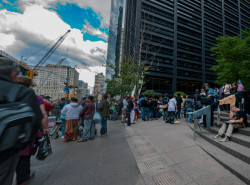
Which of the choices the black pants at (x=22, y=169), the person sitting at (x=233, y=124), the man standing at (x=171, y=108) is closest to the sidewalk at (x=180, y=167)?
the person sitting at (x=233, y=124)

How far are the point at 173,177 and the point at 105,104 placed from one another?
14.3ft

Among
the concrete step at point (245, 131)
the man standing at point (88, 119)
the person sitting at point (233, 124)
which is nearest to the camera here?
the concrete step at point (245, 131)

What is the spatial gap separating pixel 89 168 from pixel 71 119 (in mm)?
2839

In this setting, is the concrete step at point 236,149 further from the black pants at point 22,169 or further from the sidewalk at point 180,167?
the black pants at point 22,169

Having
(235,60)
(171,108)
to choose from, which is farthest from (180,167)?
(235,60)

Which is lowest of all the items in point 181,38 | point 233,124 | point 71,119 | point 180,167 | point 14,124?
point 180,167

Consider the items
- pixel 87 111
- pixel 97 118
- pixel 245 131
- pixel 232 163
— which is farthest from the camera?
pixel 97 118

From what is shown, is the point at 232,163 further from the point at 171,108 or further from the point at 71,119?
the point at 171,108

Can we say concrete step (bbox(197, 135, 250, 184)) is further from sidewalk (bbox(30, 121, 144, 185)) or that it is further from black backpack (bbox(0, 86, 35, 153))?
black backpack (bbox(0, 86, 35, 153))

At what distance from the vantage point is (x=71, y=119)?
5.22 meters

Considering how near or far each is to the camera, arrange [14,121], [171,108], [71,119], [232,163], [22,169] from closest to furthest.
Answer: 1. [14,121]
2. [22,169]
3. [232,163]
4. [71,119]
5. [171,108]

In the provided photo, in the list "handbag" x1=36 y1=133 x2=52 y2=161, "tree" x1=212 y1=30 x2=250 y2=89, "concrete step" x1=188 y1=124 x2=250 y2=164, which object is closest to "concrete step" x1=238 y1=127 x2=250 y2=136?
"concrete step" x1=188 y1=124 x2=250 y2=164

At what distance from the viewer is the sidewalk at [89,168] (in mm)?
2408

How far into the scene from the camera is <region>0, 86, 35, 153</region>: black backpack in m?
0.87
